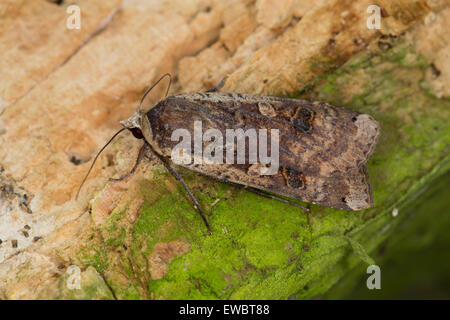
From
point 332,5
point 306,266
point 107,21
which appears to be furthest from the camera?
point 107,21

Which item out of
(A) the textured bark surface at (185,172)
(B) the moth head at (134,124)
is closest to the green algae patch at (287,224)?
(A) the textured bark surface at (185,172)

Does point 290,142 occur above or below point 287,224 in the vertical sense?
above

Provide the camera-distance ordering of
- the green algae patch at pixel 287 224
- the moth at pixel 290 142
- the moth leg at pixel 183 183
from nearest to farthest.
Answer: the green algae patch at pixel 287 224 < the moth leg at pixel 183 183 < the moth at pixel 290 142

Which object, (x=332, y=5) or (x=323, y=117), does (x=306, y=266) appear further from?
(x=332, y=5)

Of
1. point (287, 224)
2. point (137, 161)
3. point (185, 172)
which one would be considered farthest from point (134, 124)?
point (287, 224)

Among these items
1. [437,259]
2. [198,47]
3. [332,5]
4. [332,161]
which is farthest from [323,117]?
[437,259]

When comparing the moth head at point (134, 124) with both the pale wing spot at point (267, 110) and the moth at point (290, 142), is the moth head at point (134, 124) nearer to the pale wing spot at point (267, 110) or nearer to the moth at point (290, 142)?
the moth at point (290, 142)

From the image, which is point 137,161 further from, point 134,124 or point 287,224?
point 287,224
